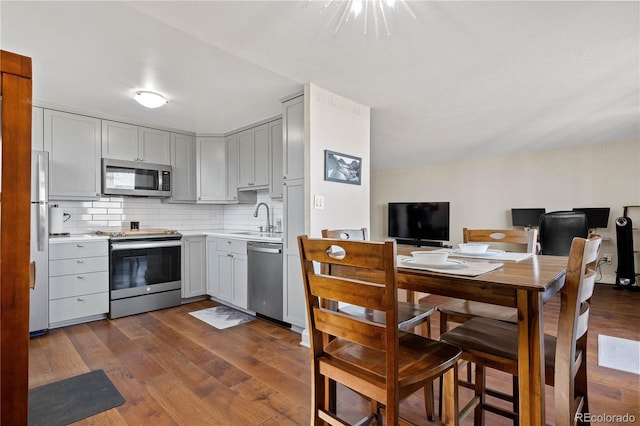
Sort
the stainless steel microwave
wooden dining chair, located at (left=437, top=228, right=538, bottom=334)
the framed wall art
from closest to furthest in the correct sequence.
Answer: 1. wooden dining chair, located at (left=437, top=228, right=538, bottom=334)
2. the framed wall art
3. the stainless steel microwave

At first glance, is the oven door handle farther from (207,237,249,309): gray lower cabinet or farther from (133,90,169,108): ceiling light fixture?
(133,90,169,108): ceiling light fixture

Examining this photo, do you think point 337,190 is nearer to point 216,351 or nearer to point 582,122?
point 216,351

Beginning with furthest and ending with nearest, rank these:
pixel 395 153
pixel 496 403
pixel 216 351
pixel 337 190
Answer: pixel 395 153, pixel 337 190, pixel 216 351, pixel 496 403

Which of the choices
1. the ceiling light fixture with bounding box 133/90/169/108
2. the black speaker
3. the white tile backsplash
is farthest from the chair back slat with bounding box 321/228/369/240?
the black speaker

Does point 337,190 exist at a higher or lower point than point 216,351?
higher

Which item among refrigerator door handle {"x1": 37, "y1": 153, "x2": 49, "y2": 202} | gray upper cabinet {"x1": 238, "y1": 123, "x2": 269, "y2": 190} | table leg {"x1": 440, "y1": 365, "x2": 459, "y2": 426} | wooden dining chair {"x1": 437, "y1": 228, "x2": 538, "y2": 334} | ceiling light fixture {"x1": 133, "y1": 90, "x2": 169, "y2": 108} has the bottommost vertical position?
table leg {"x1": 440, "y1": 365, "x2": 459, "y2": 426}

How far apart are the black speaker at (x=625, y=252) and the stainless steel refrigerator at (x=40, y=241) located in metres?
6.89

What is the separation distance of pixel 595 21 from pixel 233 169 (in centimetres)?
379

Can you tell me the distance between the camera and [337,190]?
2998 millimetres

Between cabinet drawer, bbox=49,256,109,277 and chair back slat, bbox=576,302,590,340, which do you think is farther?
cabinet drawer, bbox=49,256,109,277

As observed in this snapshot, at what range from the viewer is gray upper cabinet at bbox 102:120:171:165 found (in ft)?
12.0

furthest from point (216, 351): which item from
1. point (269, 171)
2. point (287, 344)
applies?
point (269, 171)

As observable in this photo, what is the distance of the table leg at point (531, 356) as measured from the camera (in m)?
1.01

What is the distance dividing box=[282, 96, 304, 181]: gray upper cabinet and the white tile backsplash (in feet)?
3.69
